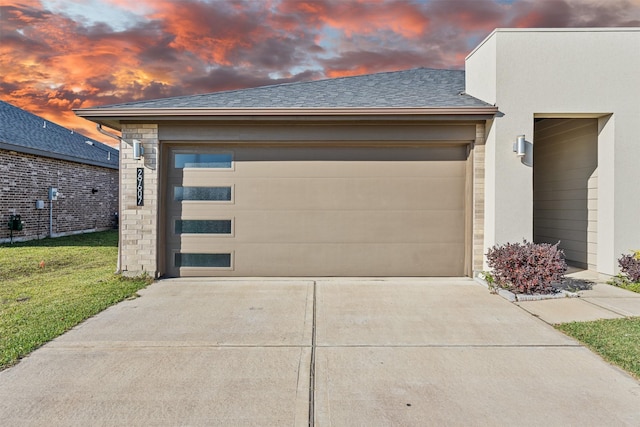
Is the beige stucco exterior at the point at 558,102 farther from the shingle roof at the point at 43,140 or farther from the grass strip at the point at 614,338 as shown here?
the shingle roof at the point at 43,140

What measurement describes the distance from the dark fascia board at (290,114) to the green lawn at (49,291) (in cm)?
289

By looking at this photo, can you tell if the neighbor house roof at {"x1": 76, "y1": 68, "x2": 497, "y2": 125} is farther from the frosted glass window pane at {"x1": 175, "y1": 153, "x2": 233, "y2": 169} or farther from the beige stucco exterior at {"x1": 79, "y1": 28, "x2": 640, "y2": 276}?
the frosted glass window pane at {"x1": 175, "y1": 153, "x2": 233, "y2": 169}

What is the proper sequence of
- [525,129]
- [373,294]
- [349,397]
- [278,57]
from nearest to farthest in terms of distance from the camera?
[349,397] < [373,294] < [525,129] < [278,57]

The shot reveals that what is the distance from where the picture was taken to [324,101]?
6.69 meters

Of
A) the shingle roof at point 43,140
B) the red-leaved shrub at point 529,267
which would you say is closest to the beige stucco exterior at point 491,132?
the red-leaved shrub at point 529,267

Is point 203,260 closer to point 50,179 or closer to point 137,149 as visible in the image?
point 137,149

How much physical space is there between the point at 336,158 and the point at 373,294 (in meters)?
2.61

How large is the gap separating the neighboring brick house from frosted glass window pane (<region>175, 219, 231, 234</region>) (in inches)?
356

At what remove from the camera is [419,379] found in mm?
2912

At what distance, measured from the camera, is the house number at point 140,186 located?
643 centimetres

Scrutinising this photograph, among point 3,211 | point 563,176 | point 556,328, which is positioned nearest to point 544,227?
point 563,176

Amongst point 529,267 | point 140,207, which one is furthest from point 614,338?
point 140,207

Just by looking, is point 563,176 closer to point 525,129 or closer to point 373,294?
point 525,129

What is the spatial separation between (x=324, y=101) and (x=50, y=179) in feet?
40.2
